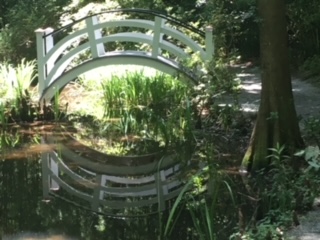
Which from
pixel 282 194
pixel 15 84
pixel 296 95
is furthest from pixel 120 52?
pixel 282 194

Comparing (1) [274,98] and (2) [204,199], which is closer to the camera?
(2) [204,199]

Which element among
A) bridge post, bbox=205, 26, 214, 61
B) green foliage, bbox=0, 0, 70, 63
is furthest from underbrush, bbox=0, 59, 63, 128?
green foliage, bbox=0, 0, 70, 63

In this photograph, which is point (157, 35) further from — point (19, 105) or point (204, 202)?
point (204, 202)

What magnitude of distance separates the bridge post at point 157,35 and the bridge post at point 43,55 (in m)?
1.79

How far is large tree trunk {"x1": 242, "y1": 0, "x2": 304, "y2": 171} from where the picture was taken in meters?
6.18

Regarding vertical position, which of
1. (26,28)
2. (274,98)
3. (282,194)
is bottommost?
(282,194)

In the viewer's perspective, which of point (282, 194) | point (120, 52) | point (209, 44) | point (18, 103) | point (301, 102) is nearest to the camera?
point (282, 194)

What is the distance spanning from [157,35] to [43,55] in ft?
6.31

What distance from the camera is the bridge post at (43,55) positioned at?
10094mm

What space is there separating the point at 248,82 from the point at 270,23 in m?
4.62

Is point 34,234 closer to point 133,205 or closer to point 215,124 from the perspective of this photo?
point 133,205

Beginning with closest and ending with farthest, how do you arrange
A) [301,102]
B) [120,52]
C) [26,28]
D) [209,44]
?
[301,102] → [209,44] → [120,52] → [26,28]

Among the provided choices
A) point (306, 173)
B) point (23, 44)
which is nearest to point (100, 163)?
point (306, 173)

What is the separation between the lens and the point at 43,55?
10.2 m
